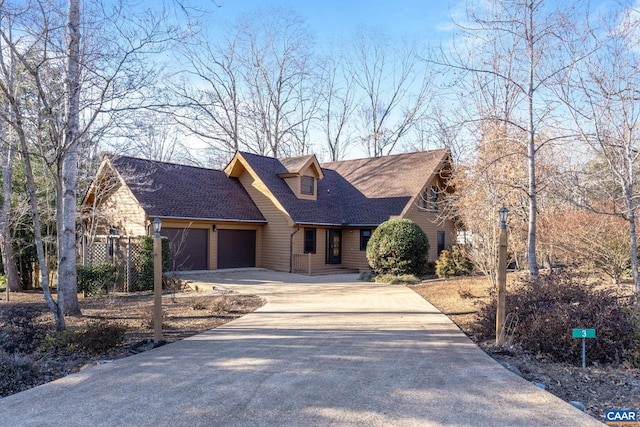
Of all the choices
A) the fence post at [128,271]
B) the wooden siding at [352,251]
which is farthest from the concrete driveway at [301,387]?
the wooden siding at [352,251]

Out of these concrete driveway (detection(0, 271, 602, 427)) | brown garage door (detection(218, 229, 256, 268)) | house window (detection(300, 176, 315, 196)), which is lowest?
concrete driveway (detection(0, 271, 602, 427))

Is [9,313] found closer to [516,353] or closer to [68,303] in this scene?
[68,303]

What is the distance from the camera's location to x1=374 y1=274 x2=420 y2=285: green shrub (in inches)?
651

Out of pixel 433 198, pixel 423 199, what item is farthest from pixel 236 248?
pixel 433 198

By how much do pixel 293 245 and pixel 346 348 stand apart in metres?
13.3

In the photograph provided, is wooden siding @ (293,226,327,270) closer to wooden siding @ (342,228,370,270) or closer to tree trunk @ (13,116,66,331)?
wooden siding @ (342,228,370,270)

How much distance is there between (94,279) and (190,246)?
14.4 feet

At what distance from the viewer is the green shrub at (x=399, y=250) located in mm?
17547

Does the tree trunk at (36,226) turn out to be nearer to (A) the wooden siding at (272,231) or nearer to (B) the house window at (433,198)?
(A) the wooden siding at (272,231)

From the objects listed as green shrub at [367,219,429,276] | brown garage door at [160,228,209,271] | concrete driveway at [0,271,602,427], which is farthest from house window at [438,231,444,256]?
concrete driveway at [0,271,602,427]

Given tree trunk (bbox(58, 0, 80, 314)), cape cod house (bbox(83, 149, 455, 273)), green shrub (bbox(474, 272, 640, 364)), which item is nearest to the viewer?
green shrub (bbox(474, 272, 640, 364))

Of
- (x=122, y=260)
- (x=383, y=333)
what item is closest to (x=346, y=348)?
(x=383, y=333)

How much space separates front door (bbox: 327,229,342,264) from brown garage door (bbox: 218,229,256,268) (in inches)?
144

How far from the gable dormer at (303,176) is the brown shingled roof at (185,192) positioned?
215 cm
